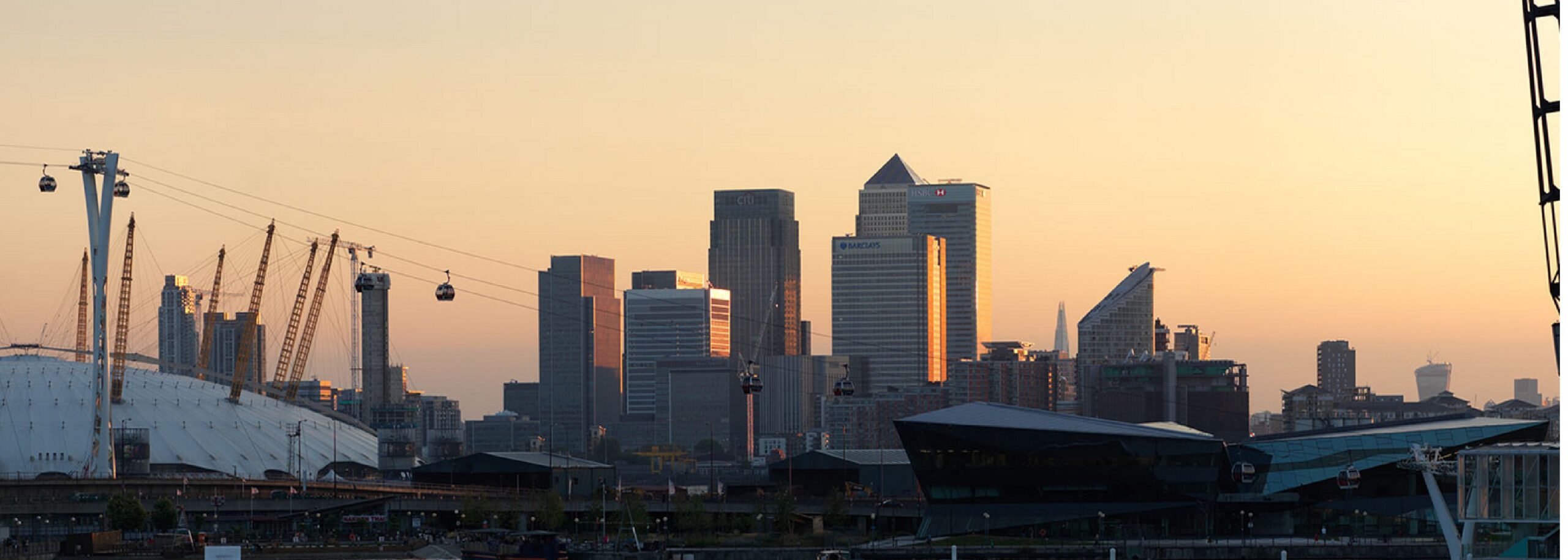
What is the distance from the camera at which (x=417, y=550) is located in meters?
140

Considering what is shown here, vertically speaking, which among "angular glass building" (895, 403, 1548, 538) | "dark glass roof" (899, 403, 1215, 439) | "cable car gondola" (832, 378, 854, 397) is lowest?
"angular glass building" (895, 403, 1548, 538)

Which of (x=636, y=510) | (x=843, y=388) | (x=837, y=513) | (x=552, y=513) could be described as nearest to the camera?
(x=843, y=388)

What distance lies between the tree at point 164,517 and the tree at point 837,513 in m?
54.4

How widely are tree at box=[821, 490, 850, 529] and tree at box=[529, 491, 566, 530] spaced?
23089mm

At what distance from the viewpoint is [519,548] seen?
123 meters

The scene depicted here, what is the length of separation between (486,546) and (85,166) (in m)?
56.5

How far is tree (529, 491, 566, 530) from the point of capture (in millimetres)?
167750

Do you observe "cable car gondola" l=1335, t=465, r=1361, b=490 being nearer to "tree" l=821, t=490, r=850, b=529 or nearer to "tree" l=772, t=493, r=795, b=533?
"tree" l=821, t=490, r=850, b=529

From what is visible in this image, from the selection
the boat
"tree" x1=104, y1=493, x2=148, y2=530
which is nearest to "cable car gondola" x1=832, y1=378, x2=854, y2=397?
the boat

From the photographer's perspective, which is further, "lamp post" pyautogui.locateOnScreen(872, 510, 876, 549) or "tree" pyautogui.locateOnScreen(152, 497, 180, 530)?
"tree" pyautogui.locateOnScreen(152, 497, 180, 530)

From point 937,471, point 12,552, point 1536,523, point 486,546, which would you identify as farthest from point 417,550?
point 1536,523

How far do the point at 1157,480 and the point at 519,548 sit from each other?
56755 millimetres

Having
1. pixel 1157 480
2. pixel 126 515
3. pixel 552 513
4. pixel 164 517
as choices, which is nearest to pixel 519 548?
pixel 552 513

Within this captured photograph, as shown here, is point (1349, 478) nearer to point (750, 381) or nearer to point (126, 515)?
point (750, 381)
